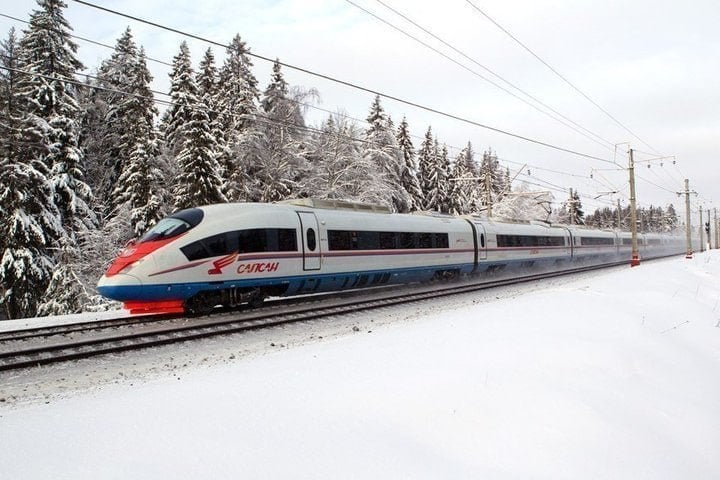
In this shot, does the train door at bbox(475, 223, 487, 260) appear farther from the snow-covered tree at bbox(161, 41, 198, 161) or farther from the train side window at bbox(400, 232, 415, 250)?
the snow-covered tree at bbox(161, 41, 198, 161)

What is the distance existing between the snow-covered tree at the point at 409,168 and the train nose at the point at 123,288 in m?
33.0

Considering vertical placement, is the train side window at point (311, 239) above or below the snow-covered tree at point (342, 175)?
below

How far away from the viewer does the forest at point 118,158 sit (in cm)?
2131

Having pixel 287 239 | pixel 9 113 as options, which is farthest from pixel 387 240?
pixel 9 113

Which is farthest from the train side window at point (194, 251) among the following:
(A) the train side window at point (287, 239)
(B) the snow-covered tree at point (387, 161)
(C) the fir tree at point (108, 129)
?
(C) the fir tree at point (108, 129)

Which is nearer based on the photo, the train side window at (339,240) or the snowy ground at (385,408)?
the snowy ground at (385,408)

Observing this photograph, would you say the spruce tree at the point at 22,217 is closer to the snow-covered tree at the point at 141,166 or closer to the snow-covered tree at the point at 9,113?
the snow-covered tree at the point at 9,113

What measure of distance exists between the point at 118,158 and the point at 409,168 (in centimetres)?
2295

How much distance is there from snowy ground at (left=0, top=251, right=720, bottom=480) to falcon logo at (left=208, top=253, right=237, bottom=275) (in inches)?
112

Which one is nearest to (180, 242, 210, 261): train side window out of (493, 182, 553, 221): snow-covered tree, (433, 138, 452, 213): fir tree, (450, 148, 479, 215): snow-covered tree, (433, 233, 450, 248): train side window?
(433, 233, 450, 248): train side window

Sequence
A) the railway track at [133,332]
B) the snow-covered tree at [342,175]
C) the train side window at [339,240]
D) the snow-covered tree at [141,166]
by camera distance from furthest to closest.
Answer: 1. the snow-covered tree at [342,175]
2. the snow-covered tree at [141,166]
3. the train side window at [339,240]
4. the railway track at [133,332]

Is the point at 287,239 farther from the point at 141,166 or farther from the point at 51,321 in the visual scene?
the point at 141,166

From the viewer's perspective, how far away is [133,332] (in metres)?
9.19

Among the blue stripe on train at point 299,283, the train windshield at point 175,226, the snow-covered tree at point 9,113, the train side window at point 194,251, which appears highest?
the snow-covered tree at point 9,113
